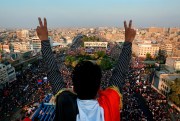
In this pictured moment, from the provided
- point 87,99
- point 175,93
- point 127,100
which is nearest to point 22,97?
point 127,100

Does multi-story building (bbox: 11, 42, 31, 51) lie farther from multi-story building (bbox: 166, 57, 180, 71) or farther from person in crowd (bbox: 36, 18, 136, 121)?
person in crowd (bbox: 36, 18, 136, 121)

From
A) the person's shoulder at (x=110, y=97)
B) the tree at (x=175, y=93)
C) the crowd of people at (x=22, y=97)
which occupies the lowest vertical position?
the crowd of people at (x=22, y=97)

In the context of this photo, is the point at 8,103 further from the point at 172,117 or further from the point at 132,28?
the point at 132,28

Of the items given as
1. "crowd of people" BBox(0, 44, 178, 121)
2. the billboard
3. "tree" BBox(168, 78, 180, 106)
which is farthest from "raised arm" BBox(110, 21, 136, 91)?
the billboard

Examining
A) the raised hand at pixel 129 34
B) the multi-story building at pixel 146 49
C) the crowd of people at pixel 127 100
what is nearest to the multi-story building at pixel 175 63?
the crowd of people at pixel 127 100

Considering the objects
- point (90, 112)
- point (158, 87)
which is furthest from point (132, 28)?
point (158, 87)

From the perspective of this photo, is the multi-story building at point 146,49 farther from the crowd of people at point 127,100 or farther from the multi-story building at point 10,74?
the multi-story building at point 10,74

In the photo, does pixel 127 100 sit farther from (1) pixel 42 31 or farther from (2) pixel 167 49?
(2) pixel 167 49

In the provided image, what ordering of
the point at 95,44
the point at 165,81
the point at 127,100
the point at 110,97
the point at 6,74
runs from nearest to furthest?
the point at 110,97 → the point at 127,100 → the point at 165,81 → the point at 6,74 → the point at 95,44
